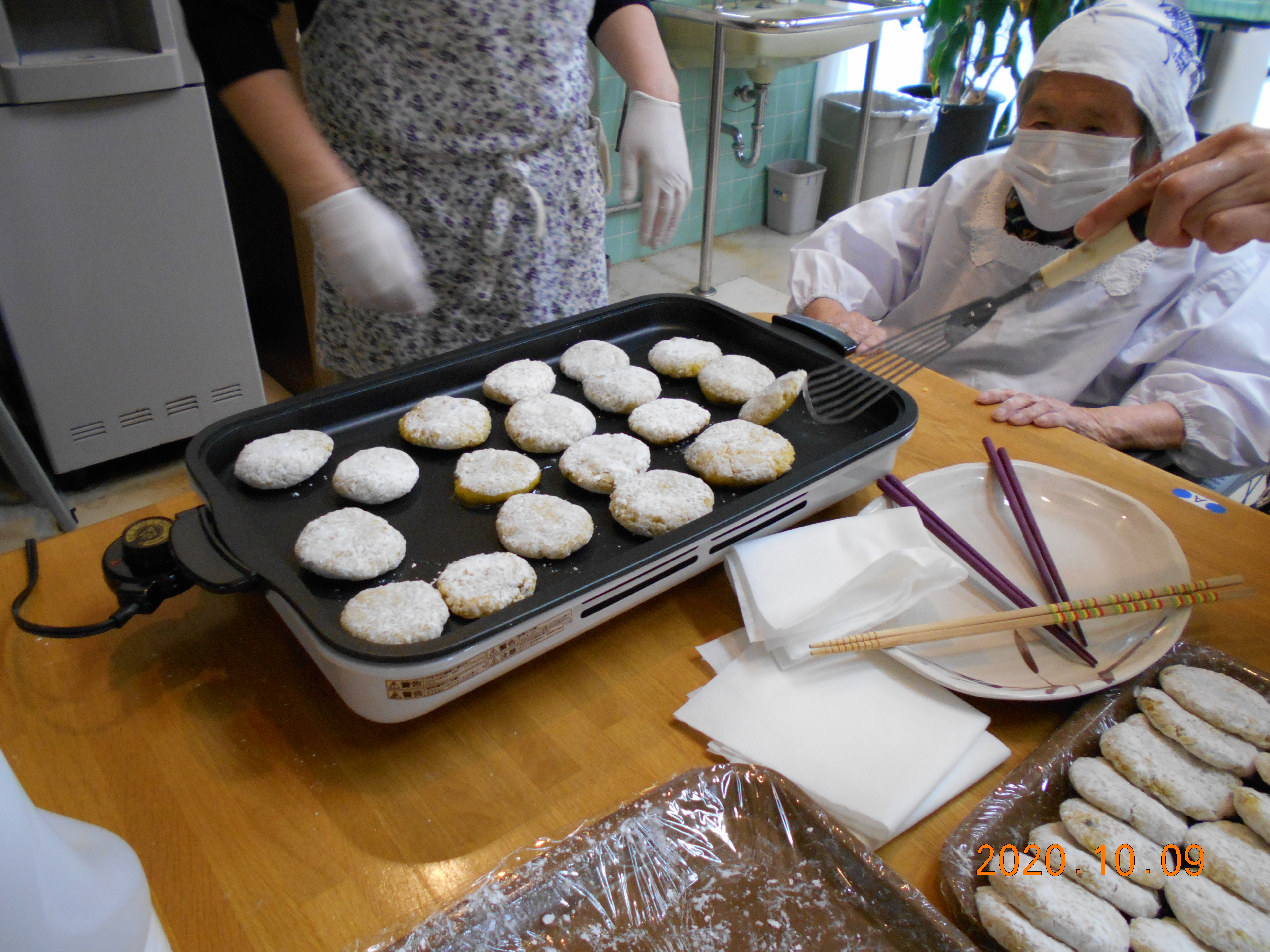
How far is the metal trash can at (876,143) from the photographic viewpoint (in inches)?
156

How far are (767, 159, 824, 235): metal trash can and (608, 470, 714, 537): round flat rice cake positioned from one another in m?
Answer: 3.69

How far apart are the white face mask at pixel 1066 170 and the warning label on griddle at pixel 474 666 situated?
1231 mm

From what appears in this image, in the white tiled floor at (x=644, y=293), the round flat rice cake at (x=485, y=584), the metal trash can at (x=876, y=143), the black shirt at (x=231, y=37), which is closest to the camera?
the round flat rice cake at (x=485, y=584)

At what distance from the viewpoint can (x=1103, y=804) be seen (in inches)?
26.0

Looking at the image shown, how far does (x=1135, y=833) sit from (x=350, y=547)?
0.75m

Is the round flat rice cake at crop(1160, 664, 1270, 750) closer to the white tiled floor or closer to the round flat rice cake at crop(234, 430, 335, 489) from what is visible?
the round flat rice cake at crop(234, 430, 335, 489)

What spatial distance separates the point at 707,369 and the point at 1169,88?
91 cm

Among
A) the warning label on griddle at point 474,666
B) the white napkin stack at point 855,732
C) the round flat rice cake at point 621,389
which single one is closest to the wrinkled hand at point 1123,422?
the round flat rice cake at point 621,389

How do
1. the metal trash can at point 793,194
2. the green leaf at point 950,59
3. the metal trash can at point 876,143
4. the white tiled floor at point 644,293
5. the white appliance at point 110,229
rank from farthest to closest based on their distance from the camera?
the metal trash can at point 793,194 < the metal trash can at point 876,143 < the green leaf at point 950,59 < the white tiled floor at point 644,293 < the white appliance at point 110,229

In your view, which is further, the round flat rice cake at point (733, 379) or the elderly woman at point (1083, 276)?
the elderly woman at point (1083, 276)

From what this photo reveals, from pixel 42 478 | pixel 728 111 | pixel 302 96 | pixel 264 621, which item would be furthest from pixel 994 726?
pixel 728 111

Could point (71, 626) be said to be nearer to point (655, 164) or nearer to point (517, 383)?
point (517, 383)

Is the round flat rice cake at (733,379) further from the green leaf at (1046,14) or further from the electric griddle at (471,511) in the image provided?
the green leaf at (1046,14)

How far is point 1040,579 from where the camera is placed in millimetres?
958
